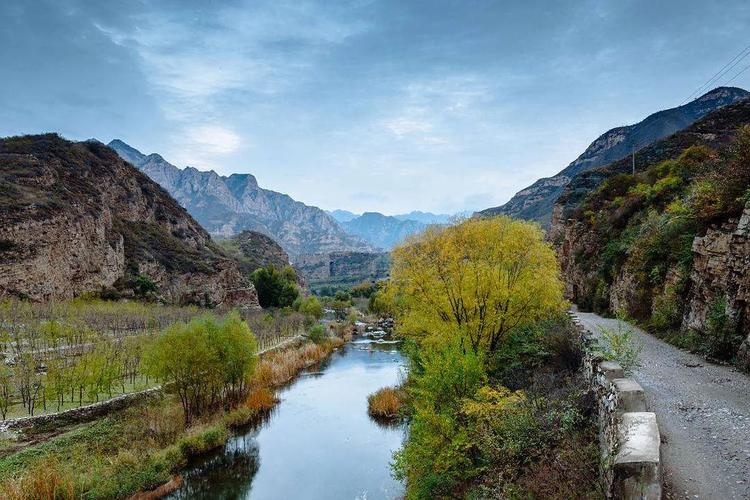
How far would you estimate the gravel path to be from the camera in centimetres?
653

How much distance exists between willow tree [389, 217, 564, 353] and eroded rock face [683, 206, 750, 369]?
6.61m

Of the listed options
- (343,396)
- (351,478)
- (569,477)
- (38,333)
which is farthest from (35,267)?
(569,477)

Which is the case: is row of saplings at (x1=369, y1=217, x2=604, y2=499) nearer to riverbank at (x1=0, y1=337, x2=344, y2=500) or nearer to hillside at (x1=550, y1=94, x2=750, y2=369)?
hillside at (x1=550, y1=94, x2=750, y2=369)

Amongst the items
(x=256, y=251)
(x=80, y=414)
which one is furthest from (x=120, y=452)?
(x=256, y=251)

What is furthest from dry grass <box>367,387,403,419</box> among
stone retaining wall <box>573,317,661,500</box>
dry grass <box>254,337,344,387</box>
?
stone retaining wall <box>573,317,661,500</box>

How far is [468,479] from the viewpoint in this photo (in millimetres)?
13344

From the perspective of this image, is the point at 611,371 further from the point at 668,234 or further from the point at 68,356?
the point at 68,356

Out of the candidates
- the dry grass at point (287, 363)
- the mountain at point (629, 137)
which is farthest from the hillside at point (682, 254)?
the mountain at point (629, 137)

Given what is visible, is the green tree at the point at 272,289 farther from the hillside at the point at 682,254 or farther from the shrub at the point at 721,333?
the shrub at the point at 721,333

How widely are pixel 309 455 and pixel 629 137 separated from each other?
13767 cm

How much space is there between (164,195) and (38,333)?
279 ft

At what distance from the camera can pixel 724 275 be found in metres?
12.1

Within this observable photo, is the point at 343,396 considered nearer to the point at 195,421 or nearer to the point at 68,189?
the point at 195,421

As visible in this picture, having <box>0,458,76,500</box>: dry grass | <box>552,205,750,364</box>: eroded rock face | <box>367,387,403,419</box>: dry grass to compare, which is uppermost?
<box>552,205,750,364</box>: eroded rock face
